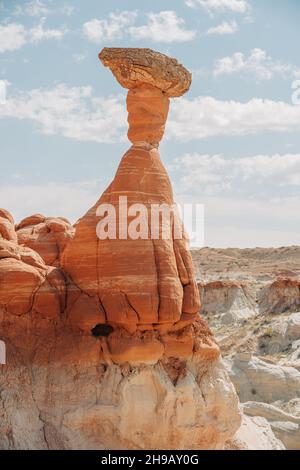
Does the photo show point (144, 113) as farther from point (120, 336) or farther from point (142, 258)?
point (120, 336)

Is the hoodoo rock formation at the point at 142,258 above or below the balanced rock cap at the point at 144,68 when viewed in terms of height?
below

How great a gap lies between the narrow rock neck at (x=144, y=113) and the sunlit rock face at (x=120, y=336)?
0.03m

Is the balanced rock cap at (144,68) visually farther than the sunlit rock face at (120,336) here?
Yes

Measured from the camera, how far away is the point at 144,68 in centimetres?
1886

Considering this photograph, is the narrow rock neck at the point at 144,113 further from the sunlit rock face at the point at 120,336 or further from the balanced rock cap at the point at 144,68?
the balanced rock cap at the point at 144,68

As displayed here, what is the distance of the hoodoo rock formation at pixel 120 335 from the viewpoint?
56.0 ft

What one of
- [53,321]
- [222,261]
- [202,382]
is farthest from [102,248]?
[222,261]

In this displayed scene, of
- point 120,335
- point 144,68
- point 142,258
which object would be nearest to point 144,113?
point 144,68

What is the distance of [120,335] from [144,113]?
573 cm

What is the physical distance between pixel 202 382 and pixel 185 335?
1.26 metres

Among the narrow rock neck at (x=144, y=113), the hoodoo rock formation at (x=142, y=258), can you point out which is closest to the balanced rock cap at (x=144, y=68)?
the hoodoo rock formation at (x=142, y=258)

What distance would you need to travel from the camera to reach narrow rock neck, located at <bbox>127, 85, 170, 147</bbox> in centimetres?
1930

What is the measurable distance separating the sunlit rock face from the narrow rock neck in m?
0.03

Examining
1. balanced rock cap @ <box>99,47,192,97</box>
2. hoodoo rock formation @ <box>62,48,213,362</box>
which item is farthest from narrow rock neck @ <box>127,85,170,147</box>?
balanced rock cap @ <box>99,47,192,97</box>
